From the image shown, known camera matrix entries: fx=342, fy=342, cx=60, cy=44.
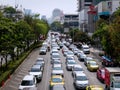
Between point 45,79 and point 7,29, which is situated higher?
point 7,29

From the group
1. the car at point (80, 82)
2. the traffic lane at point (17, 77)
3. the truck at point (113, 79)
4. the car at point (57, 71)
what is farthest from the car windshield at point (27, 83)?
the car at point (57, 71)

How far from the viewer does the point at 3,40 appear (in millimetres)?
43594

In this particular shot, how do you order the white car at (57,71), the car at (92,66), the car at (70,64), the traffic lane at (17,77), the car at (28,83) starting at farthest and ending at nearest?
1. the car at (70,64)
2. the car at (92,66)
3. the white car at (57,71)
4. the traffic lane at (17,77)
5. the car at (28,83)

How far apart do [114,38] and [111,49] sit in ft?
29.8

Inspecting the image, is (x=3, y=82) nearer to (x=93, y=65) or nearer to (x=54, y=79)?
(x=54, y=79)

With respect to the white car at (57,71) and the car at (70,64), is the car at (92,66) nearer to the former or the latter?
the car at (70,64)

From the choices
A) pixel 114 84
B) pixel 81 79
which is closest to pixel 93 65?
pixel 81 79

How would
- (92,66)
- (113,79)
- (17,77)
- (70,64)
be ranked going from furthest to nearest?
(70,64) → (92,66) → (17,77) → (113,79)

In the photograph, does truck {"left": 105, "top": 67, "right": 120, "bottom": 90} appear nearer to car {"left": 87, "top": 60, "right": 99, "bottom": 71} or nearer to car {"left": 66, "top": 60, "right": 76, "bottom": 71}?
car {"left": 87, "top": 60, "right": 99, "bottom": 71}

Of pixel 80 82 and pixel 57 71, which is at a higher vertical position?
pixel 80 82

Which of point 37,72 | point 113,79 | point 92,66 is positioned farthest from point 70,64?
point 113,79

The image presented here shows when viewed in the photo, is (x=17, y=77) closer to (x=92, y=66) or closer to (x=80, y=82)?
(x=80, y=82)

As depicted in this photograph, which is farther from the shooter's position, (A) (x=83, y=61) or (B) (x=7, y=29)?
(A) (x=83, y=61)

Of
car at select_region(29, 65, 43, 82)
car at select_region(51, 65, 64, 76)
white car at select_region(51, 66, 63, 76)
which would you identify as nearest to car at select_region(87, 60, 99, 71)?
car at select_region(51, 65, 64, 76)
